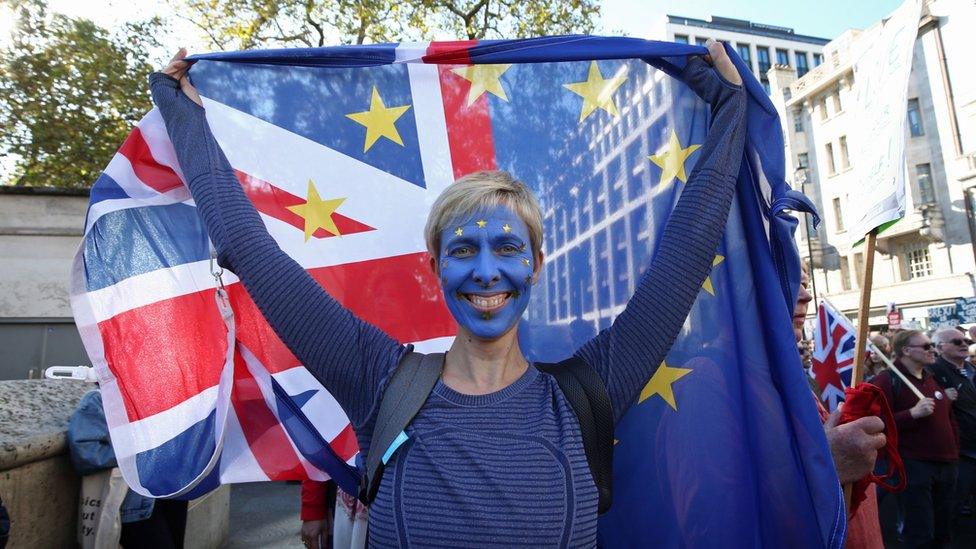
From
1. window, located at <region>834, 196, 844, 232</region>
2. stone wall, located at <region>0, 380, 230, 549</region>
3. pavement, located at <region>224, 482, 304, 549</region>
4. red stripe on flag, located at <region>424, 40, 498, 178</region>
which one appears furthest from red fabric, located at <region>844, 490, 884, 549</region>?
window, located at <region>834, 196, 844, 232</region>

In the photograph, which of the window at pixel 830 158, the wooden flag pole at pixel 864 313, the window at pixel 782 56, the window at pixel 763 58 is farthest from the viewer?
the window at pixel 782 56

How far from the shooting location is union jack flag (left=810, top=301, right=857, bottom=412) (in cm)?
515

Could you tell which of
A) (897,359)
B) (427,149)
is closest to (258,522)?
(427,149)

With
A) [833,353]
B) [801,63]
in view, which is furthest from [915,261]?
[801,63]

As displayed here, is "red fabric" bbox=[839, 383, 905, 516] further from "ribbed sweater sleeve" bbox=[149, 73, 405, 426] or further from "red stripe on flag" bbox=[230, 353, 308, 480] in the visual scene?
"red stripe on flag" bbox=[230, 353, 308, 480]

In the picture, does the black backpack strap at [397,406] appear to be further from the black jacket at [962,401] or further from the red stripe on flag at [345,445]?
the black jacket at [962,401]

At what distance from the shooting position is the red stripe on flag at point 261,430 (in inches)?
86.7

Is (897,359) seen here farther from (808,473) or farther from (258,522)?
(258,522)

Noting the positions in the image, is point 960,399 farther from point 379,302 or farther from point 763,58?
point 763,58

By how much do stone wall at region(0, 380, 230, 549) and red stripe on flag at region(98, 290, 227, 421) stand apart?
970 millimetres

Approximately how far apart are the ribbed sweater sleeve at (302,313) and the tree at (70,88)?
13.3m

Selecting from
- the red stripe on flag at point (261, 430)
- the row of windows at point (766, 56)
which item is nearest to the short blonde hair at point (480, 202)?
the red stripe on flag at point (261, 430)

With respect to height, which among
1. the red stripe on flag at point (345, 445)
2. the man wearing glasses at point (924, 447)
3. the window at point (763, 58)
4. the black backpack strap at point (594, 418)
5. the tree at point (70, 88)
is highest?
the window at point (763, 58)

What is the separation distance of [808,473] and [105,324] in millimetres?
2447
